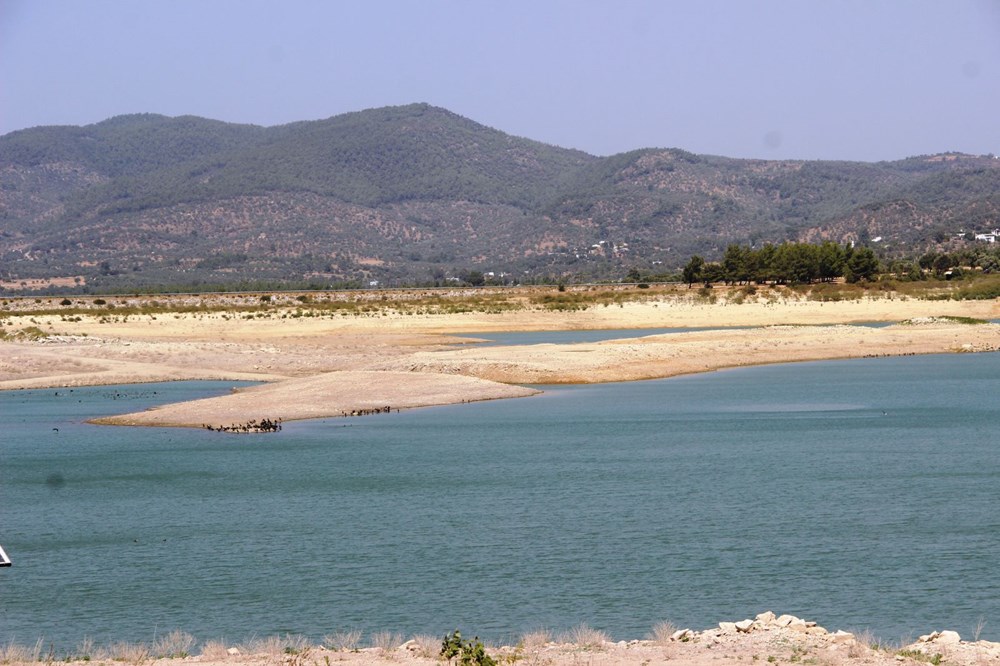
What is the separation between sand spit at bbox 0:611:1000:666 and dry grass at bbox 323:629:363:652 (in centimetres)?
6

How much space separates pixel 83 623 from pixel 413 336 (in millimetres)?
60111

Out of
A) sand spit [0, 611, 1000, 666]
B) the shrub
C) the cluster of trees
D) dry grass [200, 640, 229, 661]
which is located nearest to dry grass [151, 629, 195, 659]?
sand spit [0, 611, 1000, 666]

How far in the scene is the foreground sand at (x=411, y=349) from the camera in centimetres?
4534

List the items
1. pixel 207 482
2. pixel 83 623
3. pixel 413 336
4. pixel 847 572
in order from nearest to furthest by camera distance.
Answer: pixel 83 623 → pixel 847 572 → pixel 207 482 → pixel 413 336

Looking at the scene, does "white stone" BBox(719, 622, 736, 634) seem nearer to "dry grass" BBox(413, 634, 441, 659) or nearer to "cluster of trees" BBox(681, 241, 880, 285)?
"dry grass" BBox(413, 634, 441, 659)

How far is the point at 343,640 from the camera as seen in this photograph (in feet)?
50.4

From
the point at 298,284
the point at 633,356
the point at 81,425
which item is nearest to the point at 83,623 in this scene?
the point at 81,425

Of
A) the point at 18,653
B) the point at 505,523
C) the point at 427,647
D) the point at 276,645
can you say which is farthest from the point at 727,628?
the point at 505,523

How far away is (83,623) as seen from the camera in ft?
55.6

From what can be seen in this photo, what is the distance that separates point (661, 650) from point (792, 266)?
105545mm

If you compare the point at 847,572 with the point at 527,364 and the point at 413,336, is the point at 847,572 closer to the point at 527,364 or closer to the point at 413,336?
the point at 527,364

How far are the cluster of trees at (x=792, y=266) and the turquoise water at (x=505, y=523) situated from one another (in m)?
75.5

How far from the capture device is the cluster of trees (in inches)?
4508

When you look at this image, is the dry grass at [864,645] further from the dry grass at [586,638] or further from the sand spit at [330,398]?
the sand spit at [330,398]
